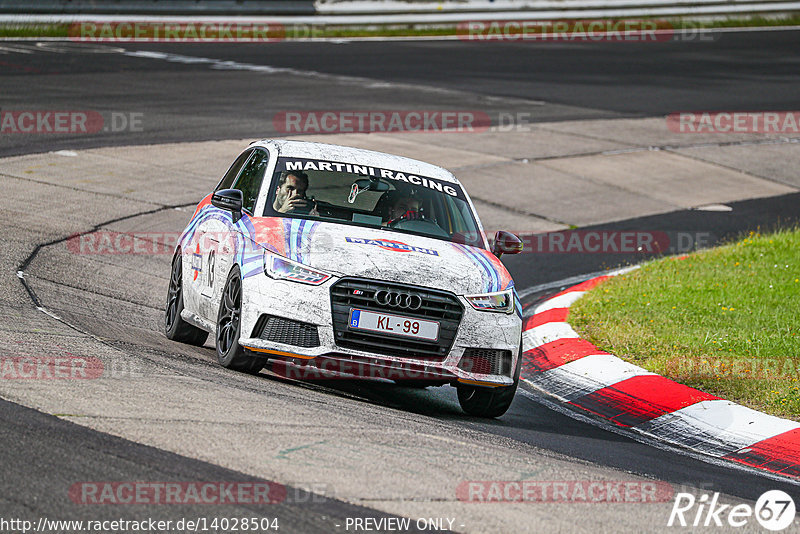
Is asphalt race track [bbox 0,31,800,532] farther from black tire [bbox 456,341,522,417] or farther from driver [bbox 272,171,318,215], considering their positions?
driver [bbox 272,171,318,215]

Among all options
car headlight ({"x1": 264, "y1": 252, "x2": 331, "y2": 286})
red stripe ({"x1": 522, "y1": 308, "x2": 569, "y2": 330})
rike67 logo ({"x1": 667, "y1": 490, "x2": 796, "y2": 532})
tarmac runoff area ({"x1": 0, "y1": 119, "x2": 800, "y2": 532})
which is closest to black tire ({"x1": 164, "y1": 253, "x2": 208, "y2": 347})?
tarmac runoff area ({"x1": 0, "y1": 119, "x2": 800, "y2": 532})

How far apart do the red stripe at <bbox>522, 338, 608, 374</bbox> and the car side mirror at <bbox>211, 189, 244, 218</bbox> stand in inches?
115

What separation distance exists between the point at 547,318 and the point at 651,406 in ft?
9.20

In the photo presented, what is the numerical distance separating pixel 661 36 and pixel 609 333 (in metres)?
29.3

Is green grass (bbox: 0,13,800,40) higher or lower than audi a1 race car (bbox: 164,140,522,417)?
higher

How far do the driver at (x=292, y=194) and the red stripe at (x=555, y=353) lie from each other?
2560 millimetres

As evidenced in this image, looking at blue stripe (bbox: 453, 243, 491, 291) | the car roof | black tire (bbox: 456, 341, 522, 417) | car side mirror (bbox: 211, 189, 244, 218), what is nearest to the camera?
black tire (bbox: 456, 341, 522, 417)

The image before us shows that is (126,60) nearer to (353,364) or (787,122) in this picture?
(787,122)

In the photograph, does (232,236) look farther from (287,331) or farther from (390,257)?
(390,257)

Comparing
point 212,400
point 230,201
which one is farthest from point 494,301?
point 212,400

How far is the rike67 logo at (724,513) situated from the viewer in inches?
211

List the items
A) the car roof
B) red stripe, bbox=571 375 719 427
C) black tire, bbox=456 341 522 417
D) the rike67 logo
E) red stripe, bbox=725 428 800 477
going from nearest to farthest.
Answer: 1. the rike67 logo
2. red stripe, bbox=725 428 800 477
3. black tire, bbox=456 341 522 417
4. red stripe, bbox=571 375 719 427
5. the car roof

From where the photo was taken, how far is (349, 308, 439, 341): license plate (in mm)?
A: 7312

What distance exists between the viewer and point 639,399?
28.0ft
